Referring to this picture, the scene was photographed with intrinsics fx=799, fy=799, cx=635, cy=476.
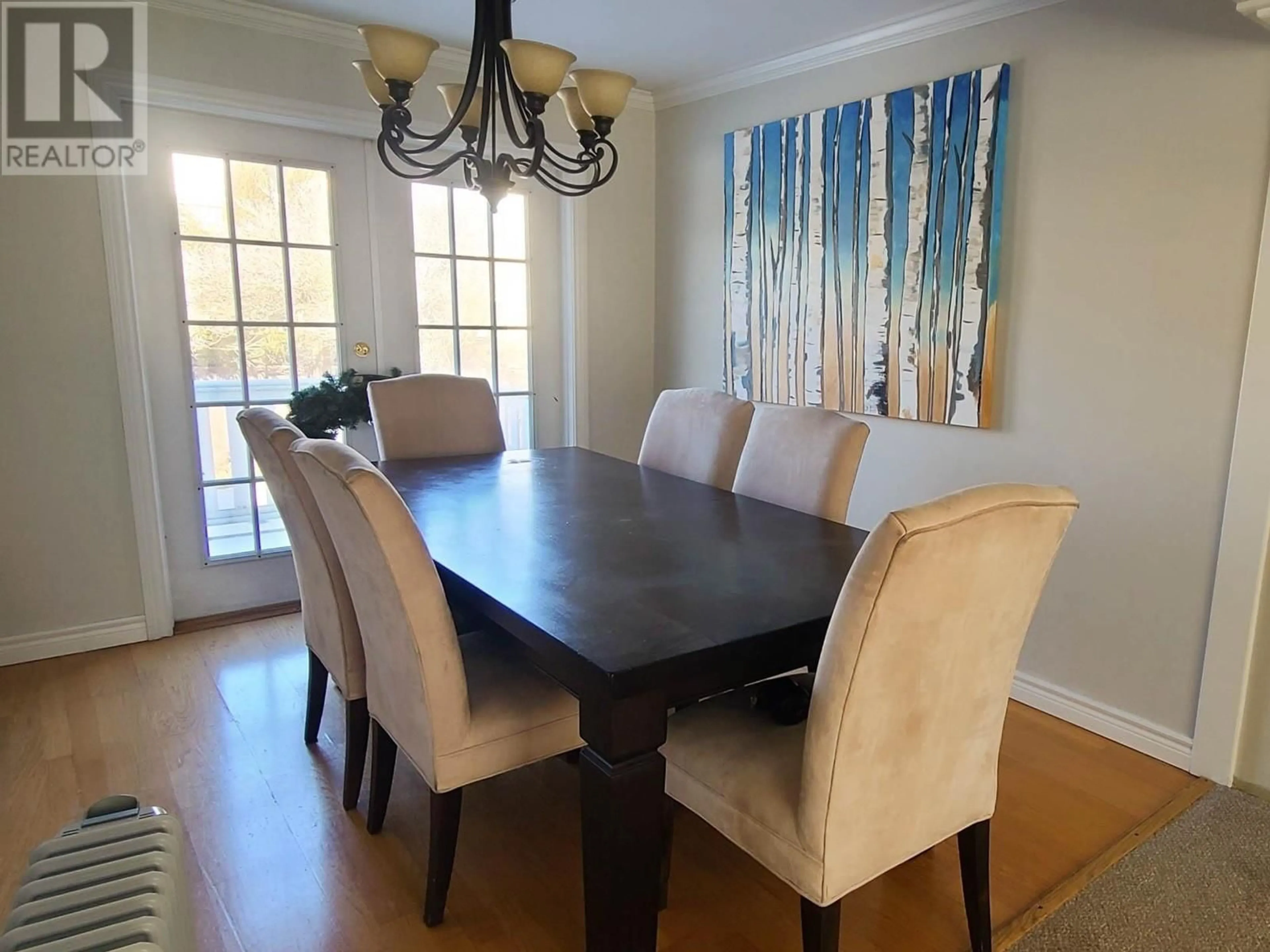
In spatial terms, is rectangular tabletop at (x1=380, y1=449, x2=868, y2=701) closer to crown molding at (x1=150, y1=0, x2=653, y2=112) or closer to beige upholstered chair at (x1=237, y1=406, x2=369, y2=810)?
beige upholstered chair at (x1=237, y1=406, x2=369, y2=810)

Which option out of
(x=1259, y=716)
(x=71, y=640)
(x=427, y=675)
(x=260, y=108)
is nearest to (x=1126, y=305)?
(x=1259, y=716)

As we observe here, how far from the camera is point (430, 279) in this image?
11.6 ft

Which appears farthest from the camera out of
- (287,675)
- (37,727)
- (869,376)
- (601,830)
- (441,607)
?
(869,376)

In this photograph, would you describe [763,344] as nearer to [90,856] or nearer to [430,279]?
[430,279]

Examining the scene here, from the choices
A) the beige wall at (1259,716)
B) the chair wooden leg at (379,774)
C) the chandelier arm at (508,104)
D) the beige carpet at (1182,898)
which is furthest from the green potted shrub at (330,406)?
the beige wall at (1259,716)

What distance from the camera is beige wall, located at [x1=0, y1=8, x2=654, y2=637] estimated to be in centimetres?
269

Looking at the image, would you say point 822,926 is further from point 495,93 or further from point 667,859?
point 495,93

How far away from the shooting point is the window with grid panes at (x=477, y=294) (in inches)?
139

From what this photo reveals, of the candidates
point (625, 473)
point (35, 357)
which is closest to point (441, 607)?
point (625, 473)

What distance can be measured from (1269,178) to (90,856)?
2850mm

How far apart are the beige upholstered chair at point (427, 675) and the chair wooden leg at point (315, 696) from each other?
23.1 inches

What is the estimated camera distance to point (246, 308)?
316 cm

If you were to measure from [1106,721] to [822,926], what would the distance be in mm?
1665

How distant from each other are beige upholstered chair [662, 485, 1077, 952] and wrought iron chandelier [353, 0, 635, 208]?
1337mm
